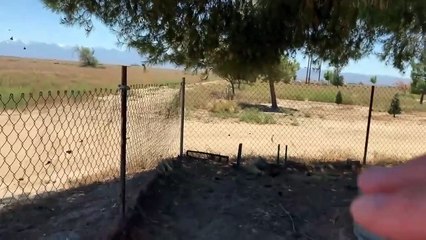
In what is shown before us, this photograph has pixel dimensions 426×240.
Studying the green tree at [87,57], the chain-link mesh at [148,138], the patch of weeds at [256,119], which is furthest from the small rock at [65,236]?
the green tree at [87,57]

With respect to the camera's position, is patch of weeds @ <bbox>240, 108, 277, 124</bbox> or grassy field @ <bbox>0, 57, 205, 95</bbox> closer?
patch of weeds @ <bbox>240, 108, 277, 124</bbox>

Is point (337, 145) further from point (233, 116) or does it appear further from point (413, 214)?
point (413, 214)

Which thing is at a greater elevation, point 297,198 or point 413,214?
point 413,214

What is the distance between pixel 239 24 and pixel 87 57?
8322 centimetres

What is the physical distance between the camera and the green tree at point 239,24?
21.7 feet

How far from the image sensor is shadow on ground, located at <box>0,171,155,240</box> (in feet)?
14.2

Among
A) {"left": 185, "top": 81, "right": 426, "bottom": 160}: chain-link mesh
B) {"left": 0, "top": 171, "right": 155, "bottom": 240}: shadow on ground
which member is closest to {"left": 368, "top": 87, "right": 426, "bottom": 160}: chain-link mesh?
{"left": 185, "top": 81, "right": 426, "bottom": 160}: chain-link mesh

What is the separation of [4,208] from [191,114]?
16.7 m

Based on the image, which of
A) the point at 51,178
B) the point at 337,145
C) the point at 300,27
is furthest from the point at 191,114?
the point at 300,27

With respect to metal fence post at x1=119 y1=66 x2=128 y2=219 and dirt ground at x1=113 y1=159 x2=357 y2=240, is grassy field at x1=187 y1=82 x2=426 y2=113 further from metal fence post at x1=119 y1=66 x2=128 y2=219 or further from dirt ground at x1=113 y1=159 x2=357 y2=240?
metal fence post at x1=119 y1=66 x2=128 y2=219

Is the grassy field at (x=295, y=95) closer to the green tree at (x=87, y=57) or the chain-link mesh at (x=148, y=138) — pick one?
the chain-link mesh at (x=148, y=138)

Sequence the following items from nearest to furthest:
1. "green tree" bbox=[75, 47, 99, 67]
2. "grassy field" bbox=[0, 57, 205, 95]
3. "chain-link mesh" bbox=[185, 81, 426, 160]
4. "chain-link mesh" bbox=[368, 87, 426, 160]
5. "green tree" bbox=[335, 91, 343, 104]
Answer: "chain-link mesh" bbox=[368, 87, 426, 160] < "chain-link mesh" bbox=[185, 81, 426, 160] < "grassy field" bbox=[0, 57, 205, 95] < "green tree" bbox=[335, 91, 343, 104] < "green tree" bbox=[75, 47, 99, 67]

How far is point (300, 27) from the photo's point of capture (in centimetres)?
697

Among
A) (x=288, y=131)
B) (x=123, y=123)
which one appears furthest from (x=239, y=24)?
(x=288, y=131)
